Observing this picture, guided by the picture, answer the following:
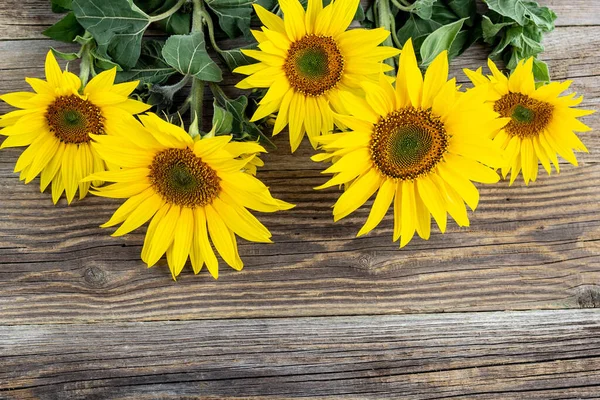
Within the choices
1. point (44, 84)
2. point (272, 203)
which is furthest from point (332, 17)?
point (44, 84)

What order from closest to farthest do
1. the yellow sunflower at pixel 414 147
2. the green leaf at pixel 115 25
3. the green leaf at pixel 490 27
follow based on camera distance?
1. the yellow sunflower at pixel 414 147
2. the green leaf at pixel 115 25
3. the green leaf at pixel 490 27

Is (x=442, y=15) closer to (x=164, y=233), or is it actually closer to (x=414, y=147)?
(x=414, y=147)

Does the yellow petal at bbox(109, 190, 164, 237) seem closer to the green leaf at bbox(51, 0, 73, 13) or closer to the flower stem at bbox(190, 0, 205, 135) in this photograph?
the flower stem at bbox(190, 0, 205, 135)

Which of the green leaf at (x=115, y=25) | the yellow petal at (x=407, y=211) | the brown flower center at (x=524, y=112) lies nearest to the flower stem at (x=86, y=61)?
the green leaf at (x=115, y=25)

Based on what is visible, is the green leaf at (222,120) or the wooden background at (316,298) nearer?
the green leaf at (222,120)

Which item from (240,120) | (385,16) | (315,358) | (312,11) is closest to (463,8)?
(385,16)

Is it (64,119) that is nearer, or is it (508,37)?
(64,119)

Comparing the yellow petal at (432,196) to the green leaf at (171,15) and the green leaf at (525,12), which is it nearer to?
the green leaf at (525,12)
